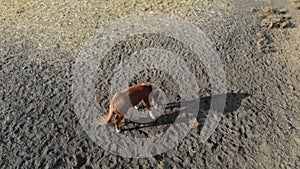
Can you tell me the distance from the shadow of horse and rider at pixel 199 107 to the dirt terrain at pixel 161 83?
2 cm

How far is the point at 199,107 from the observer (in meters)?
7.29

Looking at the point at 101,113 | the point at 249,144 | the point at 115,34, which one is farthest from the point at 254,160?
the point at 115,34

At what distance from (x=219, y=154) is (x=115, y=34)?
14.7 ft

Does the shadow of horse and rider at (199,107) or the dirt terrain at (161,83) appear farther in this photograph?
the shadow of horse and rider at (199,107)

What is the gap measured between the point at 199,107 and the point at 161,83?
104cm

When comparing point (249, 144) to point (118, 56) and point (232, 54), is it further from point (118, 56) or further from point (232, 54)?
point (118, 56)

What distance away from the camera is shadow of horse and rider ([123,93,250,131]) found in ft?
22.7

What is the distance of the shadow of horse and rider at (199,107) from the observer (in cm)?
691

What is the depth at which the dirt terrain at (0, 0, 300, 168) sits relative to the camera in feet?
20.9

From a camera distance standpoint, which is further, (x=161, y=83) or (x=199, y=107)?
(x=161, y=83)

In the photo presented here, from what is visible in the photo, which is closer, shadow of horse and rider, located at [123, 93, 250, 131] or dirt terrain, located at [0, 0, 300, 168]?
dirt terrain, located at [0, 0, 300, 168]

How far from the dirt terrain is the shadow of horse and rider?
0.02m

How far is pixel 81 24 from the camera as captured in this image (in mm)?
9758

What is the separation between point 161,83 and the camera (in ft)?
25.6
